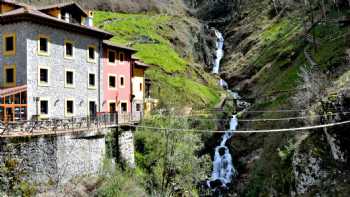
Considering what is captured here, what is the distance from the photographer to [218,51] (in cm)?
10231

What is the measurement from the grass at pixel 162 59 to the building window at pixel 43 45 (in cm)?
1895

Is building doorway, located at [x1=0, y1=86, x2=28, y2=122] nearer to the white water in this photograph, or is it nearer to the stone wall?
the stone wall

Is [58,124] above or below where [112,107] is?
below

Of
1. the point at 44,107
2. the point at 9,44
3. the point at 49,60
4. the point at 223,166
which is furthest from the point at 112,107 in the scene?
the point at 223,166

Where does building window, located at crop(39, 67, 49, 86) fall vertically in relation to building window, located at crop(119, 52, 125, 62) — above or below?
below

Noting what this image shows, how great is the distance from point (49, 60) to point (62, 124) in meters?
6.94

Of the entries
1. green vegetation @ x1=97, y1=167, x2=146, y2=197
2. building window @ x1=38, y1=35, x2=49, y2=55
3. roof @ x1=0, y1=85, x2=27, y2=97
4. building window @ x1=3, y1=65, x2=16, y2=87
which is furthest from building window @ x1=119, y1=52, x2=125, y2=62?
green vegetation @ x1=97, y1=167, x2=146, y2=197

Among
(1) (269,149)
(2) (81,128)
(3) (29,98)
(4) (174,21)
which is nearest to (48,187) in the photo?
(2) (81,128)

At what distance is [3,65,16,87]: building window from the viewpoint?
32.0 m

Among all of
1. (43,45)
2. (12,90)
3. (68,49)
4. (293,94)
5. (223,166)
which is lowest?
(223,166)

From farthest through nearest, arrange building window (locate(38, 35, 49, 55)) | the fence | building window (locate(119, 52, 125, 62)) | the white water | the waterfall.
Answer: the waterfall → building window (locate(119, 52, 125, 62)) → the white water → building window (locate(38, 35, 49, 55)) → the fence

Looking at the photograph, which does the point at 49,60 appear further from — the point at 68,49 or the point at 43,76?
the point at 68,49

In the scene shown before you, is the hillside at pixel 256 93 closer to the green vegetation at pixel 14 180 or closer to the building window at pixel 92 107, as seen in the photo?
the building window at pixel 92 107

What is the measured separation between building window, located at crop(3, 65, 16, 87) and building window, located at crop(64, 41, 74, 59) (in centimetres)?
484
